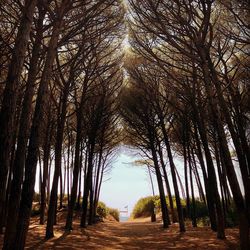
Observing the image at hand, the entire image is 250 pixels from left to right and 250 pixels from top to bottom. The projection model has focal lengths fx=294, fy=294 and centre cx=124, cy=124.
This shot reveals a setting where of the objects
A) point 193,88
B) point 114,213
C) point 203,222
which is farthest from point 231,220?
point 114,213

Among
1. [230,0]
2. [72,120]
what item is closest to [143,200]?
[72,120]

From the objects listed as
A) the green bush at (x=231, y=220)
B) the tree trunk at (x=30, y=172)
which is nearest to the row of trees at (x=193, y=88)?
the green bush at (x=231, y=220)

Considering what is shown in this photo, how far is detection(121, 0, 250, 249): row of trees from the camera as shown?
21.9 ft

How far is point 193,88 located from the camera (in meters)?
9.36

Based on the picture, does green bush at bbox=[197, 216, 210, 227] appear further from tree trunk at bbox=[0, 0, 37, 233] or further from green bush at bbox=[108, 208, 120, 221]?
tree trunk at bbox=[0, 0, 37, 233]

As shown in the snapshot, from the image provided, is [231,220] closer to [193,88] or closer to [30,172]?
[193,88]

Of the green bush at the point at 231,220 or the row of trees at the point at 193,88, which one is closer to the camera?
the row of trees at the point at 193,88

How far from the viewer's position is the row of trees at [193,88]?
21.9ft

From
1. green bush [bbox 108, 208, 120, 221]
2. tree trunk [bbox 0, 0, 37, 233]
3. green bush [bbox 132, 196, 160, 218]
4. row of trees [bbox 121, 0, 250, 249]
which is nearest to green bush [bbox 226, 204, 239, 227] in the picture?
row of trees [bbox 121, 0, 250, 249]

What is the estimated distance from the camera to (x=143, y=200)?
2412 cm

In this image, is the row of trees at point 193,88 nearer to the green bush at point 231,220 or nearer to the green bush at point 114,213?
the green bush at point 231,220

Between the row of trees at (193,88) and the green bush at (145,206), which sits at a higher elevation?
the row of trees at (193,88)

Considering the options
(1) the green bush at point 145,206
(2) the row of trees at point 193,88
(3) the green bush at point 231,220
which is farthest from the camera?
(1) the green bush at point 145,206

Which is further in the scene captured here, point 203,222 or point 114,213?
point 114,213
